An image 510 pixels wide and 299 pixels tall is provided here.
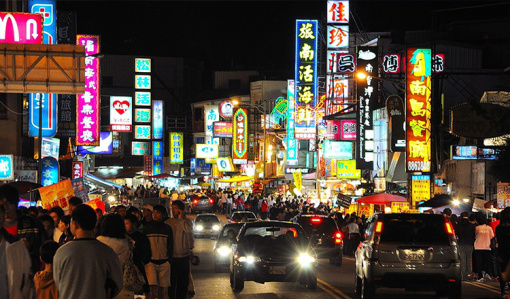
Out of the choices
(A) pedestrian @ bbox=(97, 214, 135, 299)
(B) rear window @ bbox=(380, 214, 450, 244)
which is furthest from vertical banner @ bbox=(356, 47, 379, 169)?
(A) pedestrian @ bbox=(97, 214, 135, 299)

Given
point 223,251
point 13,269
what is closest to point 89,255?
point 13,269

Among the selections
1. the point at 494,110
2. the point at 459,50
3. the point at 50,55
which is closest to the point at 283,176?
the point at 459,50

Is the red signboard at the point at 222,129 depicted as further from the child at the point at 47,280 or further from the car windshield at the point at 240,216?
the child at the point at 47,280

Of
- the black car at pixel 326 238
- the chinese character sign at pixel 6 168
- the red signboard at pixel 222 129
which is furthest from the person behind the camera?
the red signboard at pixel 222 129

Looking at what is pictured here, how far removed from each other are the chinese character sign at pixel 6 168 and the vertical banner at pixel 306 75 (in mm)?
23124

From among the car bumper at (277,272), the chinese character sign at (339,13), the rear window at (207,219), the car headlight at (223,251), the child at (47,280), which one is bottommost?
the rear window at (207,219)

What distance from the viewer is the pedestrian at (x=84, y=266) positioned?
23.2 feet

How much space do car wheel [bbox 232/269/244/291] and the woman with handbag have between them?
7953mm

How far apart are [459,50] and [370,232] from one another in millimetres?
34169

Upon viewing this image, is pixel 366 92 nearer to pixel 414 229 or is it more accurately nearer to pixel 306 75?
pixel 306 75

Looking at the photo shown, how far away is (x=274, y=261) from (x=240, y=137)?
51414 mm

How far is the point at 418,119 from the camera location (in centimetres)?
3023

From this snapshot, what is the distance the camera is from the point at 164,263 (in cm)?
1270

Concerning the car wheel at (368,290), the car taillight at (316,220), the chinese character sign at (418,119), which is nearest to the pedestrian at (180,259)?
the car wheel at (368,290)
